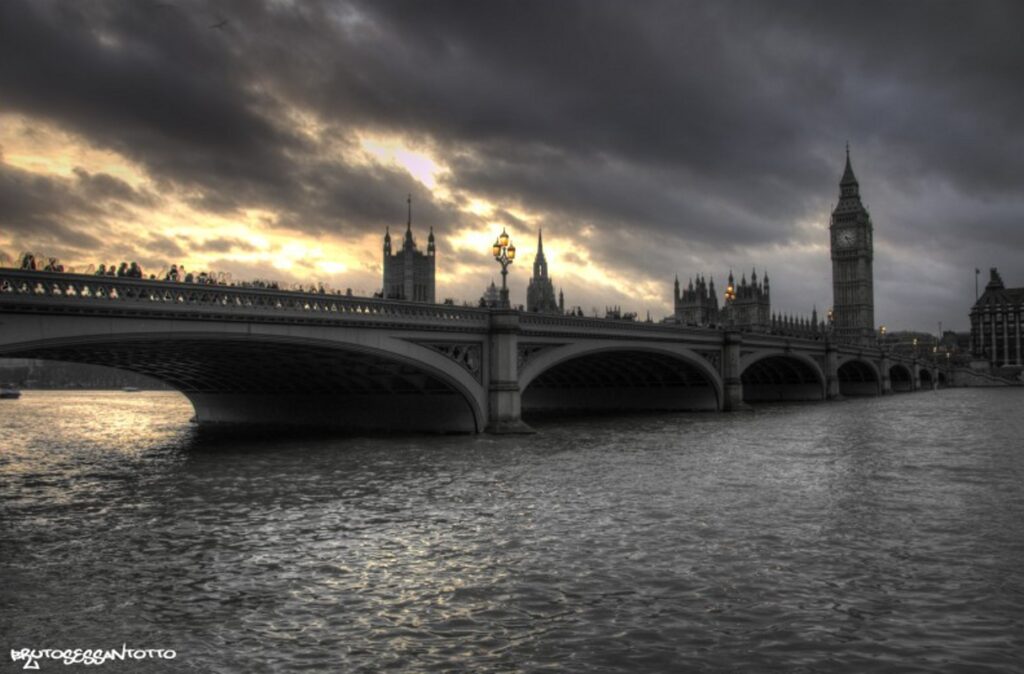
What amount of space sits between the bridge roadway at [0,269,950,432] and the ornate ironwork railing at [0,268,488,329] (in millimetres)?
42

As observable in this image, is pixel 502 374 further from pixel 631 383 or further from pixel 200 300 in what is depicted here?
pixel 631 383

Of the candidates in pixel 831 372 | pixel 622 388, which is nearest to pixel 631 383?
pixel 622 388

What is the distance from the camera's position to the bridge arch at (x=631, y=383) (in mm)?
57188

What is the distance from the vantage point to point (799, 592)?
1174 cm

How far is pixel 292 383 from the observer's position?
150 ft

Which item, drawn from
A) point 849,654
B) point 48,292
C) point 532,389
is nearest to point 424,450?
point 48,292

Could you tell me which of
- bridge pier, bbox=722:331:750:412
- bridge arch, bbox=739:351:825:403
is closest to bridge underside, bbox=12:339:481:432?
bridge pier, bbox=722:331:750:412

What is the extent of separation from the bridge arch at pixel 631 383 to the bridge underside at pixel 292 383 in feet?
46.6

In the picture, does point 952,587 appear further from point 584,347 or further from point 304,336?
point 584,347

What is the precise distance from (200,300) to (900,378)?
469 feet

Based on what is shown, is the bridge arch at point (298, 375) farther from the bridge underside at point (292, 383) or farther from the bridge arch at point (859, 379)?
the bridge arch at point (859, 379)

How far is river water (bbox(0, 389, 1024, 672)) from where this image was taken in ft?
31.3

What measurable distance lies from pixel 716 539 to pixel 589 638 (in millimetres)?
6214

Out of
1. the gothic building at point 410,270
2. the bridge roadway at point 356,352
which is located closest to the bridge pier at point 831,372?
the bridge roadway at point 356,352
